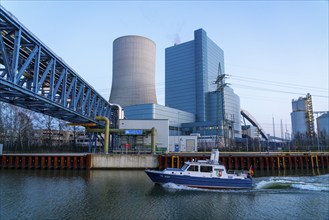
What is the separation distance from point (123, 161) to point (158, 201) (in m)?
21.9

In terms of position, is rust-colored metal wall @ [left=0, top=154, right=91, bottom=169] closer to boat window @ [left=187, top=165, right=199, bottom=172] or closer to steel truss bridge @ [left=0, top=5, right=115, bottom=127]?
steel truss bridge @ [left=0, top=5, right=115, bottom=127]

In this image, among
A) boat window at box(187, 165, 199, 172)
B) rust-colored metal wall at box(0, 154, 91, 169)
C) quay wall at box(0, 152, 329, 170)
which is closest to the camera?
boat window at box(187, 165, 199, 172)

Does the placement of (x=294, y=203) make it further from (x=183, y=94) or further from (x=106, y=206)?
(x=183, y=94)

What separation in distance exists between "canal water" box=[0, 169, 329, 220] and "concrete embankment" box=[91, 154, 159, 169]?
13991 mm

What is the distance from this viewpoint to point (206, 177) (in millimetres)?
23859

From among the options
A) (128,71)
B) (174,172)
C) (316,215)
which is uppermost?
(128,71)

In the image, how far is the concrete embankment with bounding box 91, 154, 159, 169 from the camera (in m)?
38.9

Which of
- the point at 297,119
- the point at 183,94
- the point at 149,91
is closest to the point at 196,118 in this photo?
the point at 183,94

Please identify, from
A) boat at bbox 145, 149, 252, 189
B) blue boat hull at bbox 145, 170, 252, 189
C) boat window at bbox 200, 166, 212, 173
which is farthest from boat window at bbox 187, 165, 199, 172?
blue boat hull at bbox 145, 170, 252, 189

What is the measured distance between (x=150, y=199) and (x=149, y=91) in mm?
80197

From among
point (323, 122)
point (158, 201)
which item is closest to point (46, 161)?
point (158, 201)

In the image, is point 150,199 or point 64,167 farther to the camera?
point 64,167

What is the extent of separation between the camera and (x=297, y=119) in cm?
14188

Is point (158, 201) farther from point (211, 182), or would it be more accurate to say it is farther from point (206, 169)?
point (206, 169)
